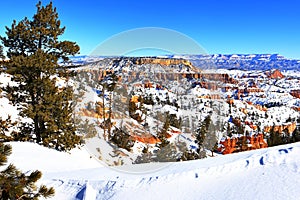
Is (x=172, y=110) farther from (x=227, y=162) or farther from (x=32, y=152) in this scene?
(x=227, y=162)

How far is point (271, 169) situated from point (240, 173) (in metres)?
0.55

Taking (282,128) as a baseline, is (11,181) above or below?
above

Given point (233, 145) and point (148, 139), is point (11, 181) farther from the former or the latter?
point (233, 145)

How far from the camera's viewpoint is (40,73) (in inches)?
490

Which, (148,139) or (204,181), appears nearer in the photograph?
(204,181)

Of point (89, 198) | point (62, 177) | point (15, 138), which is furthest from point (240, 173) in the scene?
point (15, 138)

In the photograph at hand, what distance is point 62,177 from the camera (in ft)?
19.3

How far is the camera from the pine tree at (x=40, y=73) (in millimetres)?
11875

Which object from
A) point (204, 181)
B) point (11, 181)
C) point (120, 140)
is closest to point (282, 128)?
point (120, 140)

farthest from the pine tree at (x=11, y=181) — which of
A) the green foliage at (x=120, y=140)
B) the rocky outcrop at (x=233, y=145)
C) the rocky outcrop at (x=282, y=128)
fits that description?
the rocky outcrop at (x=282, y=128)

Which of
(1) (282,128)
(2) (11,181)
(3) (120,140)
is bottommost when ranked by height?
(1) (282,128)

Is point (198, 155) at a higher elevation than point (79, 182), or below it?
below

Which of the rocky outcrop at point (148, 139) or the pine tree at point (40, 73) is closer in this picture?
the pine tree at point (40, 73)

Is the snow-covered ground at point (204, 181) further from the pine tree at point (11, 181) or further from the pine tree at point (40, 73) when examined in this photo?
the pine tree at point (40, 73)
